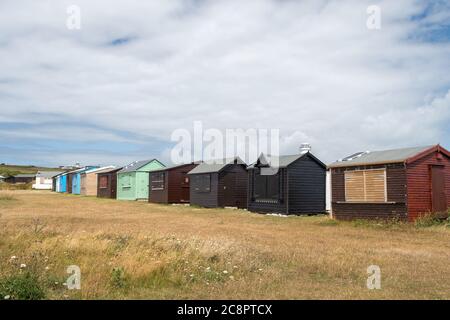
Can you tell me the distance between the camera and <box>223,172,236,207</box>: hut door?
36.7 meters

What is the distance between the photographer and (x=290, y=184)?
28.9m

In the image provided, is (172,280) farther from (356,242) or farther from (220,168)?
(220,168)

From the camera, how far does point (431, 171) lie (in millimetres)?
22250

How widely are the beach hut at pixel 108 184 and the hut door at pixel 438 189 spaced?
42.1 metres

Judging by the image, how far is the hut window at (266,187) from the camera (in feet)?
97.1

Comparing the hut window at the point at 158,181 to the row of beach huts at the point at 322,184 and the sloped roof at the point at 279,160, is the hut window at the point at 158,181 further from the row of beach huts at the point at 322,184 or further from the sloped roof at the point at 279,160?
the sloped roof at the point at 279,160

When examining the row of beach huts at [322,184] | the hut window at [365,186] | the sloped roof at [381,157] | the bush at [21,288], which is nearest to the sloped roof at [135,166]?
the row of beach huts at [322,184]

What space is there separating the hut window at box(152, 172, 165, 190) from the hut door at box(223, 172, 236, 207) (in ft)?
31.7

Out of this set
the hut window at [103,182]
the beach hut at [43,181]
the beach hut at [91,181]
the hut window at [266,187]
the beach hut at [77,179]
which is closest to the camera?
the hut window at [266,187]

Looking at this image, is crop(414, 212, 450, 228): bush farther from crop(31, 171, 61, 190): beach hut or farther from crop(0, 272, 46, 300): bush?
crop(31, 171, 61, 190): beach hut

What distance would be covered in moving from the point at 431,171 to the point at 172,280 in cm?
1781

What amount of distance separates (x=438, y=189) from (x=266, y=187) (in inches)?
449

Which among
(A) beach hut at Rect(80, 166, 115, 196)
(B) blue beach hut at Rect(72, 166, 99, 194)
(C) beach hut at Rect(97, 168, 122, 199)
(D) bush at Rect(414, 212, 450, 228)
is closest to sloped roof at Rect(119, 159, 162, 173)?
(C) beach hut at Rect(97, 168, 122, 199)
